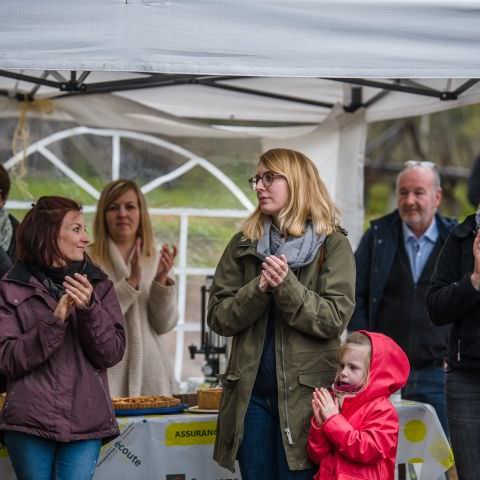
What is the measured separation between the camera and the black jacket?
176 inches

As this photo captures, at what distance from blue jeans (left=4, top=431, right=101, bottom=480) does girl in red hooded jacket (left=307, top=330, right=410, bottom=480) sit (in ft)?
2.81

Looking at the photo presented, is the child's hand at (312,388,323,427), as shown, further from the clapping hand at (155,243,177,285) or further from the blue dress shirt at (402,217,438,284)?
the blue dress shirt at (402,217,438,284)

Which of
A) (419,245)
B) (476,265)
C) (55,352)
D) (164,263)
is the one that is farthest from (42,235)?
(419,245)

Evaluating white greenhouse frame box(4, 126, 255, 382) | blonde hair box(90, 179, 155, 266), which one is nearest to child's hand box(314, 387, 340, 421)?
blonde hair box(90, 179, 155, 266)

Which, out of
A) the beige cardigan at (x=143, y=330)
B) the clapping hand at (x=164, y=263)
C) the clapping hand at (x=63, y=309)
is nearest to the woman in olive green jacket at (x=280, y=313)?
the clapping hand at (x=63, y=309)

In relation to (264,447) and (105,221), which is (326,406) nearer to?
(264,447)

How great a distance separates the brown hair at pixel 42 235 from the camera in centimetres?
438

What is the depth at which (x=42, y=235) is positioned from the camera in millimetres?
4395

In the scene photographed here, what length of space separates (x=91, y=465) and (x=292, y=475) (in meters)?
0.77

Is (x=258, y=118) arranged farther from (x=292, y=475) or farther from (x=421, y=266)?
(x=292, y=475)

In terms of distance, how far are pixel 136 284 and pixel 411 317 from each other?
1503mm

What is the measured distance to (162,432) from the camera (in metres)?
4.81

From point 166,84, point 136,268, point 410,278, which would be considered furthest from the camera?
point 166,84

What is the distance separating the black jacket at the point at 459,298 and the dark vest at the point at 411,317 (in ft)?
4.06
